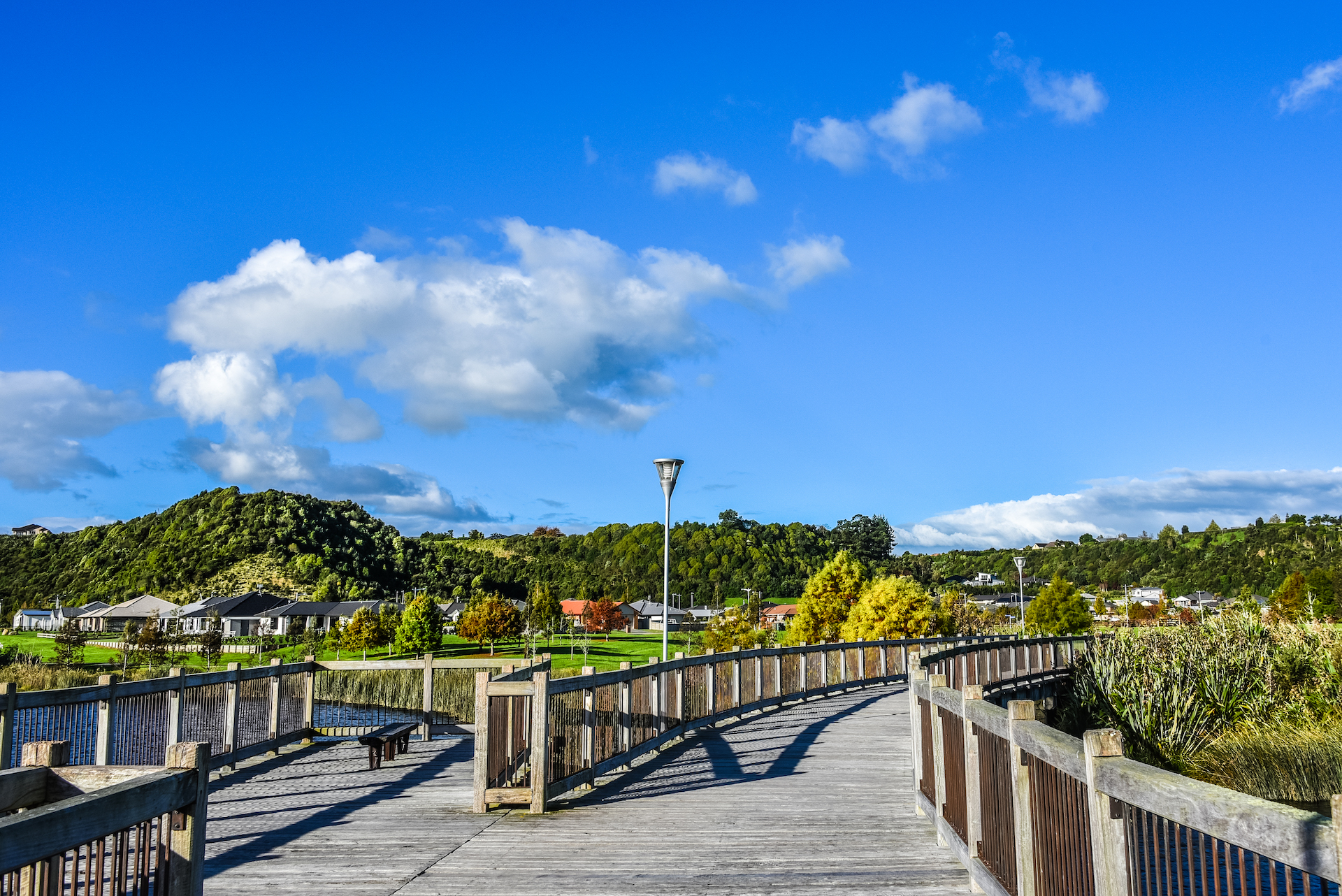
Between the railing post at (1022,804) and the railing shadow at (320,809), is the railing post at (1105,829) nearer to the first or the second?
the railing post at (1022,804)

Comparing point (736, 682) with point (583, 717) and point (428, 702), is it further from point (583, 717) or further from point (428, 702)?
point (583, 717)

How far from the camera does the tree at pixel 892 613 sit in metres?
40.7

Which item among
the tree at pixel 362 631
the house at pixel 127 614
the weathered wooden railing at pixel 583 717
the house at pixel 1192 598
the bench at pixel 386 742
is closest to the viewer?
the weathered wooden railing at pixel 583 717

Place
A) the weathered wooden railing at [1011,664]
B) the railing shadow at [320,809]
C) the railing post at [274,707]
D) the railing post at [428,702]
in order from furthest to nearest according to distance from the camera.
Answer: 1. the weathered wooden railing at [1011,664]
2. the railing post at [428,702]
3. the railing post at [274,707]
4. the railing shadow at [320,809]

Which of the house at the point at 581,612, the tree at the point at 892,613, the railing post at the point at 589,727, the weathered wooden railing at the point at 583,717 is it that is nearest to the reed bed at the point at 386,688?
the tree at the point at 892,613

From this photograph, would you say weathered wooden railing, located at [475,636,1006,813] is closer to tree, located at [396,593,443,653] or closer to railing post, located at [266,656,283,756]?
railing post, located at [266,656,283,756]

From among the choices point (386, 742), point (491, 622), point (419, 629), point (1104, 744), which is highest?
point (1104, 744)

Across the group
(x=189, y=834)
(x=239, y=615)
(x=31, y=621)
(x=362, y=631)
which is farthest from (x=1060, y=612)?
(x=31, y=621)

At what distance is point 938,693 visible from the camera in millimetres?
7770

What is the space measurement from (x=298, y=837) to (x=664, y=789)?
3.79m

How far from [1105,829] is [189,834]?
11.6ft

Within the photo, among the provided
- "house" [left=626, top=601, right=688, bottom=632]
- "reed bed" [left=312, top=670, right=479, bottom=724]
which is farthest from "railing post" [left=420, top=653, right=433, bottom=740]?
"house" [left=626, top=601, right=688, bottom=632]

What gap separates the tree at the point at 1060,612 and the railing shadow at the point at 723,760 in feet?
165

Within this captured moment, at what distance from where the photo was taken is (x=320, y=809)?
923 cm
